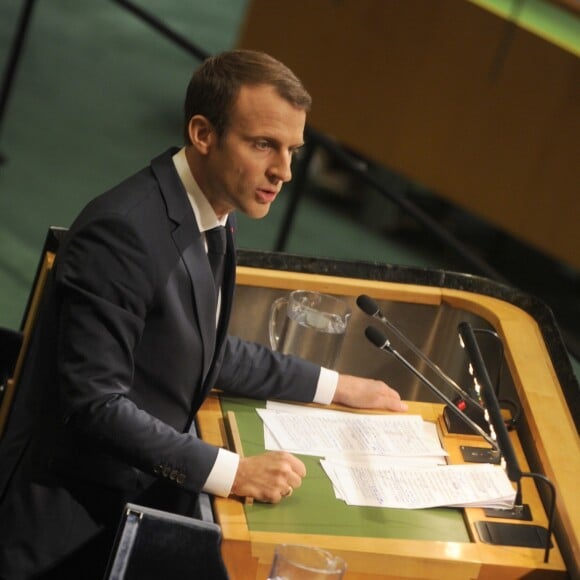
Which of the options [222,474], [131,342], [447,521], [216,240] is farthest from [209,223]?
[447,521]

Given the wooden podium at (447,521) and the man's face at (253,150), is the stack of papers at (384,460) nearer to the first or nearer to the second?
the wooden podium at (447,521)

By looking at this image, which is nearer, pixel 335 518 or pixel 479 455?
pixel 335 518

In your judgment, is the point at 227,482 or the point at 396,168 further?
the point at 396,168

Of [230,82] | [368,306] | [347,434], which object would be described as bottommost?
[347,434]

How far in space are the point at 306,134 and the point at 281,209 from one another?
1.68 m

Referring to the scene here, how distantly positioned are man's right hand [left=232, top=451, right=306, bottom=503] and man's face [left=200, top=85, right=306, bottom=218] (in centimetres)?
44

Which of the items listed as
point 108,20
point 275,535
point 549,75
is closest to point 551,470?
point 275,535

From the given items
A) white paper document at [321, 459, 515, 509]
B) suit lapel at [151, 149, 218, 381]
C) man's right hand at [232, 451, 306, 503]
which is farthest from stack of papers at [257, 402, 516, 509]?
suit lapel at [151, 149, 218, 381]

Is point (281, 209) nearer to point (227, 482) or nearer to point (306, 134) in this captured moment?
point (306, 134)

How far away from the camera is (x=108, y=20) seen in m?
8.16

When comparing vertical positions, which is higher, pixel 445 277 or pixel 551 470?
pixel 445 277

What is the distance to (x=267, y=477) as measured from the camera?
8.03 feet

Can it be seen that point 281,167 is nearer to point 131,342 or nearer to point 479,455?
point 131,342

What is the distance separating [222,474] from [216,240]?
425 mm
